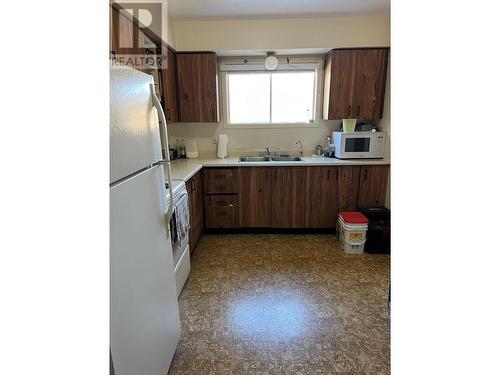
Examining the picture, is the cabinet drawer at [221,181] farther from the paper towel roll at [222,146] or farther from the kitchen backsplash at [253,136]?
the kitchen backsplash at [253,136]

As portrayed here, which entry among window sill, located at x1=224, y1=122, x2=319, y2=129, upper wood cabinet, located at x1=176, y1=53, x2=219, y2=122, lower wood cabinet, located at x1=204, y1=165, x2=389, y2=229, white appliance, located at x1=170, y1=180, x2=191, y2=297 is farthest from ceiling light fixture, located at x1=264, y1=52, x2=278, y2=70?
white appliance, located at x1=170, y1=180, x2=191, y2=297

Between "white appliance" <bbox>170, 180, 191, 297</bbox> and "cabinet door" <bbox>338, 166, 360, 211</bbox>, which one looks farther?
"cabinet door" <bbox>338, 166, 360, 211</bbox>

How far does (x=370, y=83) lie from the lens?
3.33 meters

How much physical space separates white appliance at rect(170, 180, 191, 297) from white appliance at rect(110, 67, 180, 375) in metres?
0.39

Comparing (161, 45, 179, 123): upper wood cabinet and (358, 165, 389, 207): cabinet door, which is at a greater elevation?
(161, 45, 179, 123): upper wood cabinet

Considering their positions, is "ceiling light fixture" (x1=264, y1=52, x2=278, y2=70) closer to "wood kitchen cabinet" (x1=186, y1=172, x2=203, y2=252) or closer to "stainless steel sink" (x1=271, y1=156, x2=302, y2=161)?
"stainless steel sink" (x1=271, y1=156, x2=302, y2=161)

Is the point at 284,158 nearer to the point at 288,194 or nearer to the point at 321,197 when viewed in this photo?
the point at 288,194

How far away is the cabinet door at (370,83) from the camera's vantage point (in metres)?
3.26

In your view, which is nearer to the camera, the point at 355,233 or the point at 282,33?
the point at 355,233

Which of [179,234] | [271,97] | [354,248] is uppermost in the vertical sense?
[271,97]

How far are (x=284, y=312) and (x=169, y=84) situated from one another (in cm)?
269

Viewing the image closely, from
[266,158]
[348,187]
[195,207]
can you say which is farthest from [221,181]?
[348,187]

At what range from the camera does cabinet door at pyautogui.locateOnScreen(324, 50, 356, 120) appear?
10.8ft
